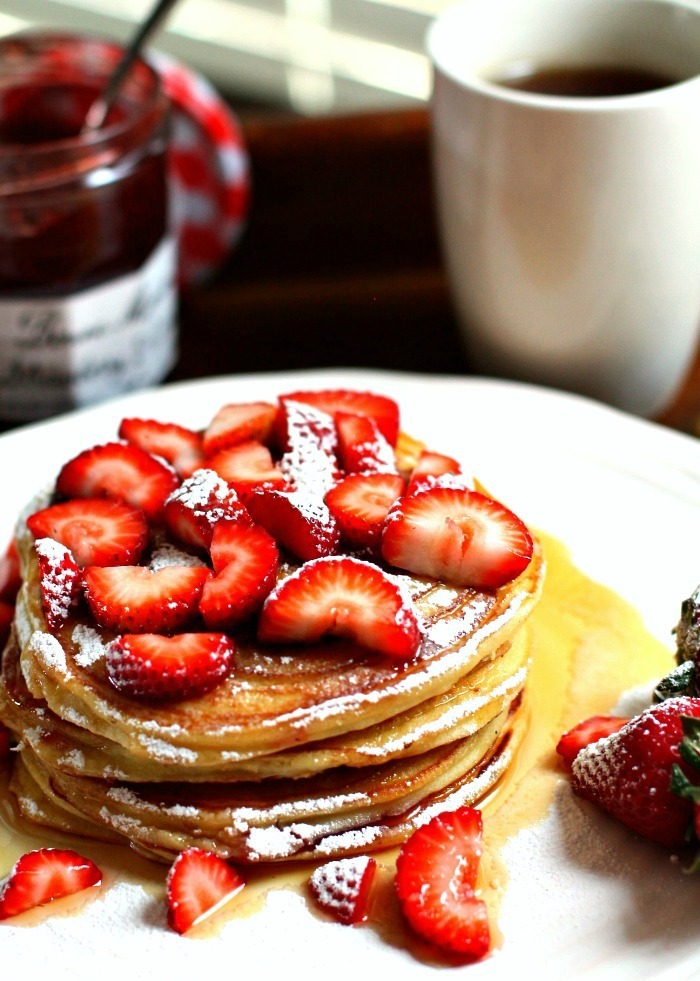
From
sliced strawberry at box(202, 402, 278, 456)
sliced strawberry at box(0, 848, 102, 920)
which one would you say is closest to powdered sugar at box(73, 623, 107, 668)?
sliced strawberry at box(0, 848, 102, 920)

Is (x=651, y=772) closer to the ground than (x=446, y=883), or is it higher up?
higher up

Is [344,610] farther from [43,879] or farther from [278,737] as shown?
[43,879]

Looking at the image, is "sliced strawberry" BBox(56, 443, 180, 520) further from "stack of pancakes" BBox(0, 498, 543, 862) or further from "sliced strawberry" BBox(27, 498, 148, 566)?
"stack of pancakes" BBox(0, 498, 543, 862)

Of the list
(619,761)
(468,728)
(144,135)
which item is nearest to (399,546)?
(468,728)

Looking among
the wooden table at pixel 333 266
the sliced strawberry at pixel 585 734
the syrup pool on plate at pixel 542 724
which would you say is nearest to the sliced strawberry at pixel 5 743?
the syrup pool on plate at pixel 542 724

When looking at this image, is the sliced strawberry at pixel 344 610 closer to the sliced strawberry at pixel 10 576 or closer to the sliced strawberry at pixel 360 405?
the sliced strawberry at pixel 360 405

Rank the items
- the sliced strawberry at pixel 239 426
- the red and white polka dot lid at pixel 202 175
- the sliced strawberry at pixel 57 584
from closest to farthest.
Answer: the sliced strawberry at pixel 57 584
the sliced strawberry at pixel 239 426
the red and white polka dot lid at pixel 202 175

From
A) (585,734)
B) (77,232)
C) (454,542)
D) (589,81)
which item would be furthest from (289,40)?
(585,734)
